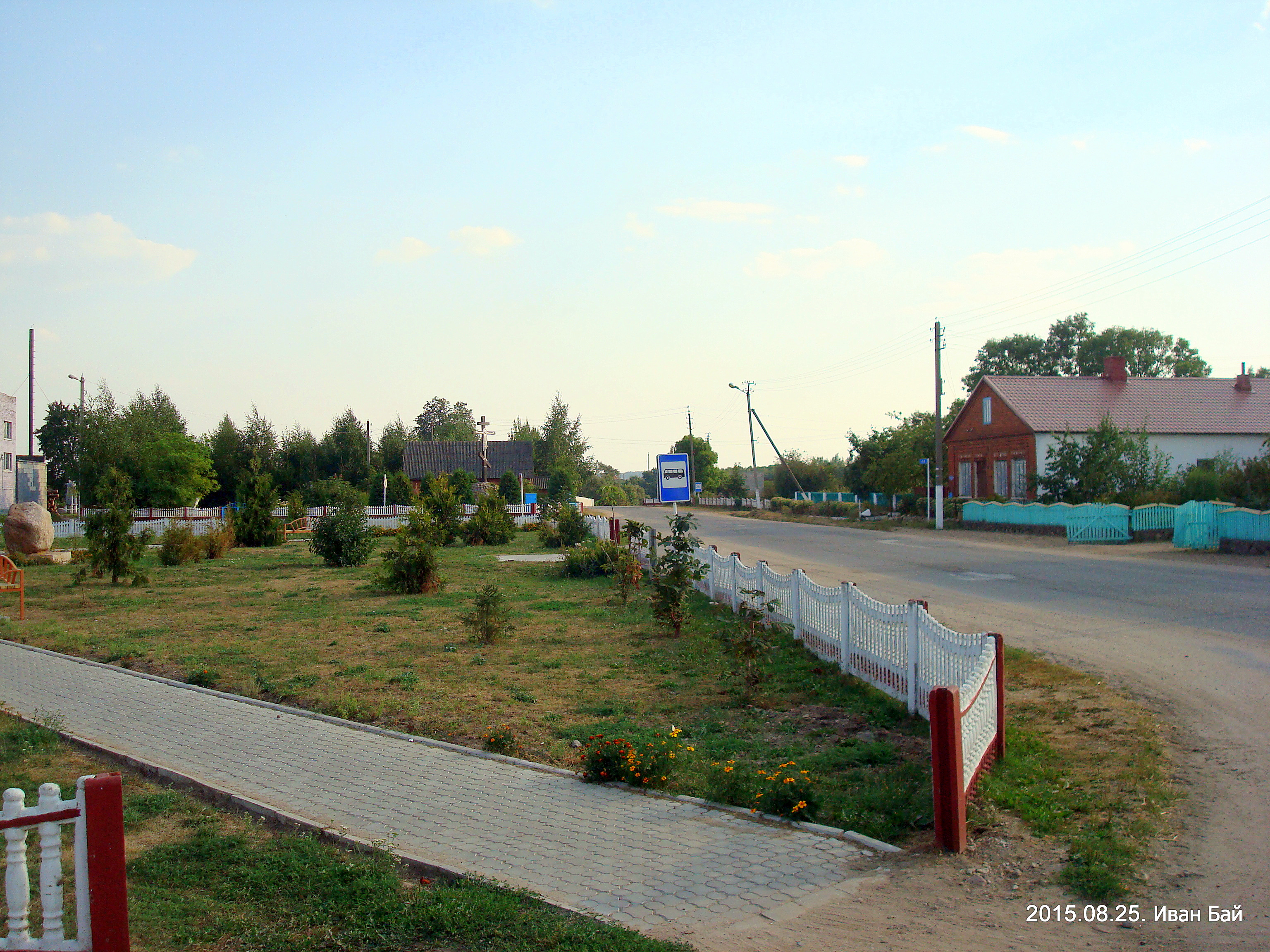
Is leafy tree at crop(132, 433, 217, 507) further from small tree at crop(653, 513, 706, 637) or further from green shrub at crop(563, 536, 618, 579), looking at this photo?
small tree at crop(653, 513, 706, 637)

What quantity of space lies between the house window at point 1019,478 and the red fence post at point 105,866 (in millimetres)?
40180

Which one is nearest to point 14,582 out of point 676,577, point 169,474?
point 676,577

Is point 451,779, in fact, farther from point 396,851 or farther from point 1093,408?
point 1093,408

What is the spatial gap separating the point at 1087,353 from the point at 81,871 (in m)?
86.4

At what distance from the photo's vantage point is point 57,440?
7619 centimetres

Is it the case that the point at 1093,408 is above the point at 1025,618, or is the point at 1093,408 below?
above

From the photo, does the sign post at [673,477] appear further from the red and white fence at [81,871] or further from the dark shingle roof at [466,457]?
the dark shingle roof at [466,457]

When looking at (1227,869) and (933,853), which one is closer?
(1227,869)

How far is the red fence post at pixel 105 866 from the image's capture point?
3.36 m

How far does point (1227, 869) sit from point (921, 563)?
17004mm

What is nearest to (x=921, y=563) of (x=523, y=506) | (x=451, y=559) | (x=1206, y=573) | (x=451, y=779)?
(x=1206, y=573)

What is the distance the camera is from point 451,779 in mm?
6309

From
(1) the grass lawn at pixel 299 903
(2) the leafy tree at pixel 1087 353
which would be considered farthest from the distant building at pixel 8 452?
(2) the leafy tree at pixel 1087 353

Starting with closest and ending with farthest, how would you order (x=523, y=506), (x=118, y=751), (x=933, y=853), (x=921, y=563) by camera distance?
(x=933, y=853)
(x=118, y=751)
(x=921, y=563)
(x=523, y=506)
